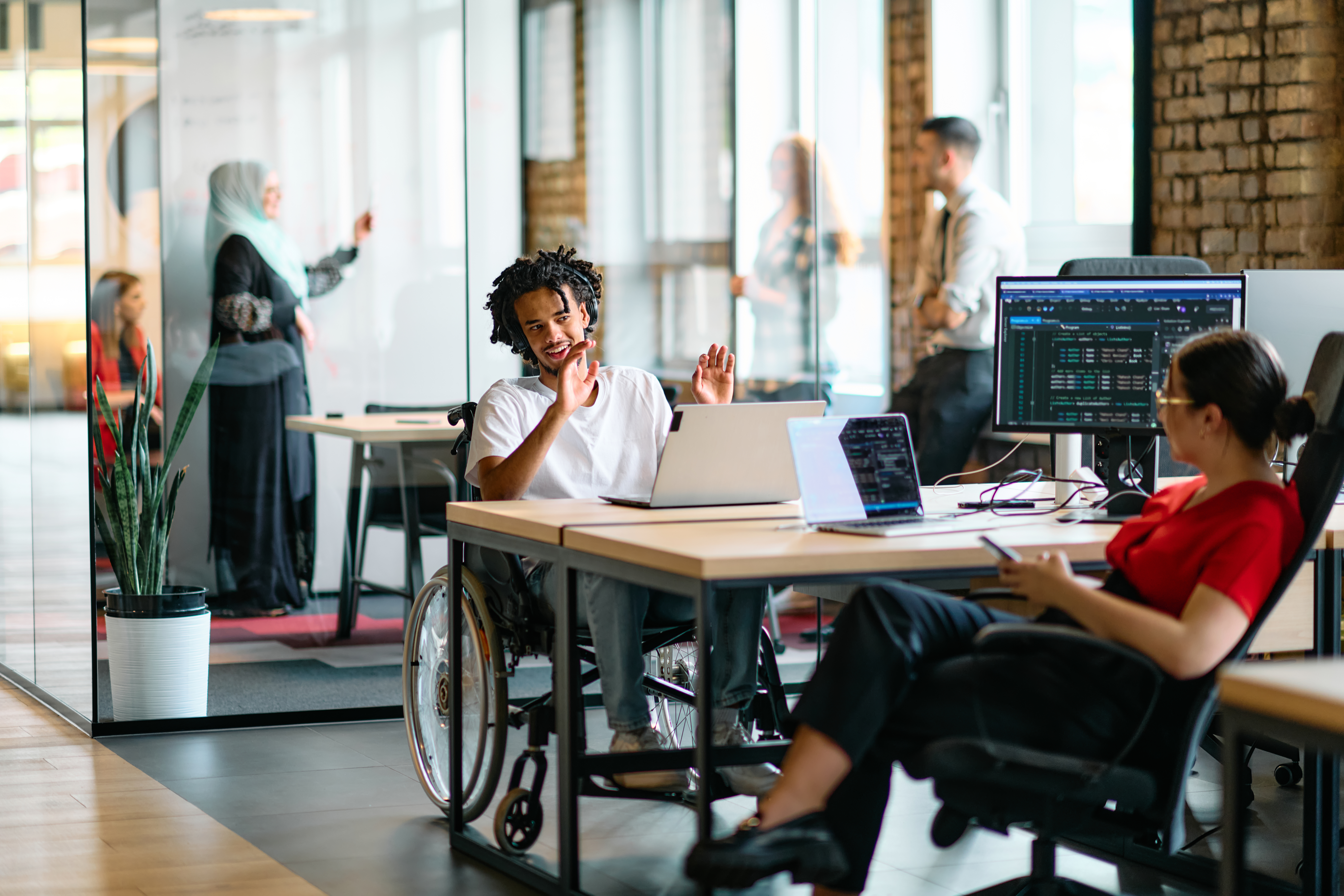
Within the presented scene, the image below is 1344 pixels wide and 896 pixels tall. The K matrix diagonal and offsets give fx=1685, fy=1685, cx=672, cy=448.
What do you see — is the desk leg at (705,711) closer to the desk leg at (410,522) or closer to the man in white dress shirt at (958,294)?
the desk leg at (410,522)

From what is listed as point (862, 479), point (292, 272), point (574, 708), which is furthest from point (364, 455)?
point (862, 479)

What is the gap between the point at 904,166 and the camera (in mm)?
6316

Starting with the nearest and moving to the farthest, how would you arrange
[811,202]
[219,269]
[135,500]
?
[135,500] < [219,269] < [811,202]

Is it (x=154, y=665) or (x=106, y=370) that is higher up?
(x=106, y=370)

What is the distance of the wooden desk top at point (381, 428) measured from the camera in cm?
473

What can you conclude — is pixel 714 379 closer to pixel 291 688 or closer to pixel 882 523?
pixel 882 523

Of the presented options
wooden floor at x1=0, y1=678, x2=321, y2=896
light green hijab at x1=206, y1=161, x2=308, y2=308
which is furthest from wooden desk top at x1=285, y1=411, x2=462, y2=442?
wooden floor at x1=0, y1=678, x2=321, y2=896

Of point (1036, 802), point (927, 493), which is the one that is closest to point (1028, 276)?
point (927, 493)

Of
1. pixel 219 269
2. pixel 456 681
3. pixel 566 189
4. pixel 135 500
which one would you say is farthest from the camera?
pixel 566 189

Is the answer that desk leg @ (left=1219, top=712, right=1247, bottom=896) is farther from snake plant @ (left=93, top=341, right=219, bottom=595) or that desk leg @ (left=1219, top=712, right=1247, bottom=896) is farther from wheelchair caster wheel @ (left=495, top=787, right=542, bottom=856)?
snake plant @ (left=93, top=341, right=219, bottom=595)

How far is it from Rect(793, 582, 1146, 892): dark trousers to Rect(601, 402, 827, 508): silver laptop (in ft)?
2.18

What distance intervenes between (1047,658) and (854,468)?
62 cm

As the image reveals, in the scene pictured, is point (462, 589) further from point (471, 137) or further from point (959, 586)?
point (471, 137)

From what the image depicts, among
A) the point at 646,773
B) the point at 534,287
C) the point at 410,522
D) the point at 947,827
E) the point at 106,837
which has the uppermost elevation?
the point at 534,287
